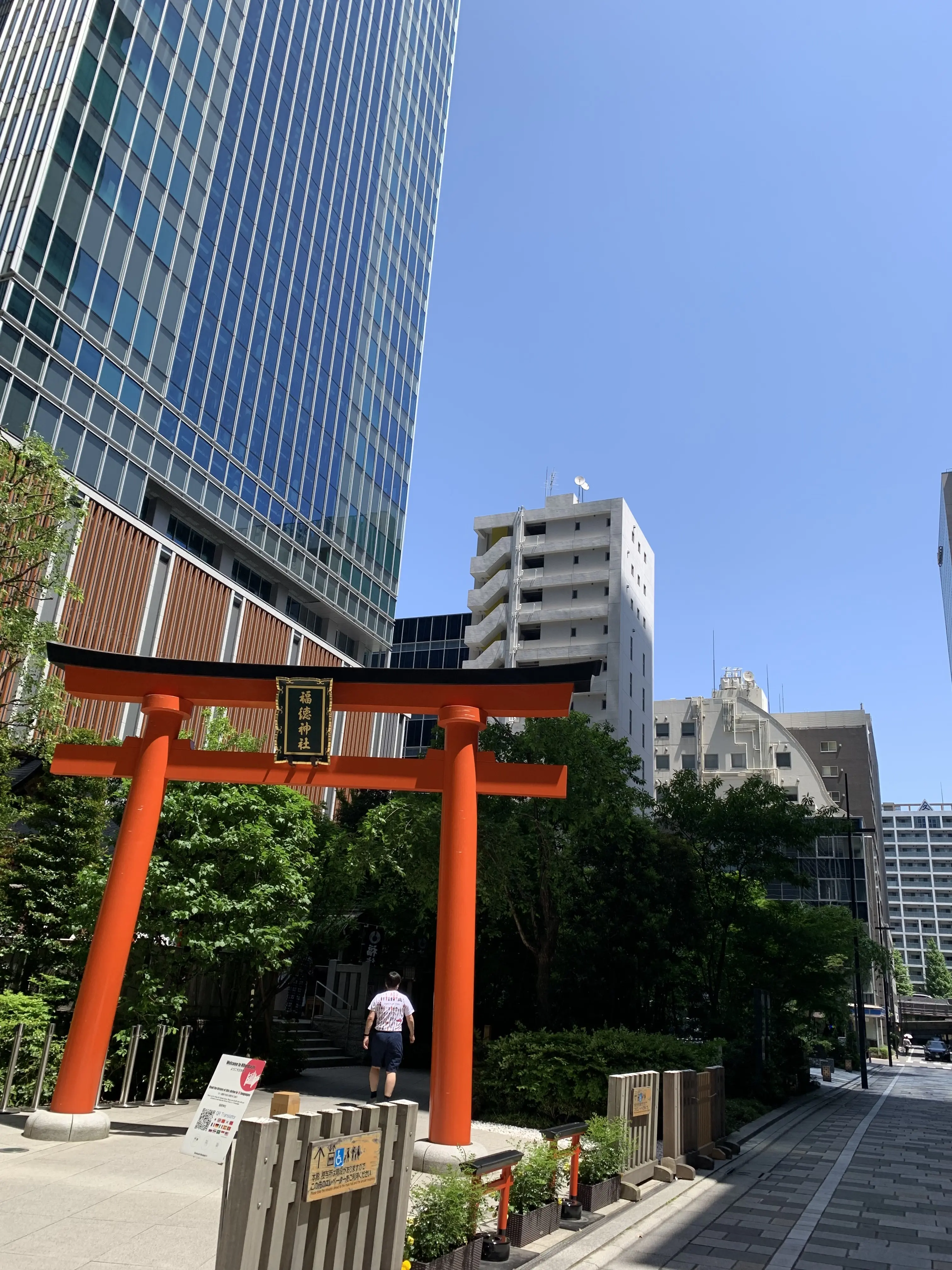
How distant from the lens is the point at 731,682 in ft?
276

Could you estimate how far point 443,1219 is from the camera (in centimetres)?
661

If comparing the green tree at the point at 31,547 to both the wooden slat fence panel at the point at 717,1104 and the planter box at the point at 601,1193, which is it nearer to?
the planter box at the point at 601,1193

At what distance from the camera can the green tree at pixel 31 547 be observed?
13.8 metres

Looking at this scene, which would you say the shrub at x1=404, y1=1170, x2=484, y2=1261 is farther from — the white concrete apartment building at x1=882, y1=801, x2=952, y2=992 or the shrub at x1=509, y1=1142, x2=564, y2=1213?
the white concrete apartment building at x1=882, y1=801, x2=952, y2=992

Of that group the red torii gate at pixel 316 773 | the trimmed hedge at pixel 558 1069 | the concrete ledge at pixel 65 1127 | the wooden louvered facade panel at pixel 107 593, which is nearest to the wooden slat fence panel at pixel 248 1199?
the red torii gate at pixel 316 773

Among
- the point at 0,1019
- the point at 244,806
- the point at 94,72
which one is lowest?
the point at 0,1019

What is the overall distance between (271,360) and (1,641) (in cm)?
3432

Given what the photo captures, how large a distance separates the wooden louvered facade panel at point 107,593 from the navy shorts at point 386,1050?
19849 millimetres

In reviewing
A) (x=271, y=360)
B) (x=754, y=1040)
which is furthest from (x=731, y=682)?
(x=754, y=1040)

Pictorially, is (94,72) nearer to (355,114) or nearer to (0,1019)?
(355,114)

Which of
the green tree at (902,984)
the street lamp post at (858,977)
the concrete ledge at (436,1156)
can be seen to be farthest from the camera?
the green tree at (902,984)

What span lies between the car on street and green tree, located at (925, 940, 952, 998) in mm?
42605

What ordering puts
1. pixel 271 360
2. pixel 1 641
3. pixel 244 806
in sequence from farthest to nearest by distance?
pixel 271 360
pixel 244 806
pixel 1 641

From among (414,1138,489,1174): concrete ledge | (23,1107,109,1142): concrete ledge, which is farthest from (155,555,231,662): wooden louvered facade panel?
(414,1138,489,1174): concrete ledge
